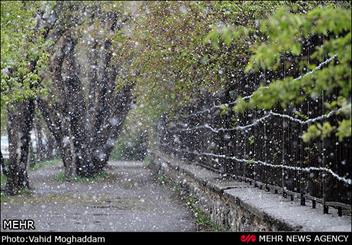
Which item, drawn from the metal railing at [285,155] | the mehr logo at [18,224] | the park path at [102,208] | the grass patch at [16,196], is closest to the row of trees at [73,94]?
the grass patch at [16,196]

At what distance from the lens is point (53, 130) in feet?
86.3

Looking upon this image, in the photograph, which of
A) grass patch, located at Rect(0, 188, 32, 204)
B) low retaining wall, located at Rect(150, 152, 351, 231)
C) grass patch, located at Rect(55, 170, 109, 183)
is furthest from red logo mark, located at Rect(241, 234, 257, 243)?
grass patch, located at Rect(55, 170, 109, 183)

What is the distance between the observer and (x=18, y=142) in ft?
64.9


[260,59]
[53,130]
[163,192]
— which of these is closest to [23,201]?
[163,192]

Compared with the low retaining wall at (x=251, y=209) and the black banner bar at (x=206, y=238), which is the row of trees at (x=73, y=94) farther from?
the black banner bar at (x=206, y=238)

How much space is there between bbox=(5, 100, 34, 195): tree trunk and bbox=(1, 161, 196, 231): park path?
760 millimetres

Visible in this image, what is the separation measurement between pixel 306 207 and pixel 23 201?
39.1 ft

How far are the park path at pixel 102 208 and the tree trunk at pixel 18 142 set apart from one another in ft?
2.49

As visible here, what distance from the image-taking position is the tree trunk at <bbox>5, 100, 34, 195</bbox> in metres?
19.7

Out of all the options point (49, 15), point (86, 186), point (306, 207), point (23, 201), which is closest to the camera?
point (306, 207)

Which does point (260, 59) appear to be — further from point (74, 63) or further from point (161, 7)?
point (74, 63)

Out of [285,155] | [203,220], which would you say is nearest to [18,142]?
[203,220]

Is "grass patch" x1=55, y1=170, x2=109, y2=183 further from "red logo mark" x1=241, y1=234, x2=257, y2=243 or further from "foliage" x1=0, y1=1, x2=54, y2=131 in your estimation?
"red logo mark" x1=241, y1=234, x2=257, y2=243

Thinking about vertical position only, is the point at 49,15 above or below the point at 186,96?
above
